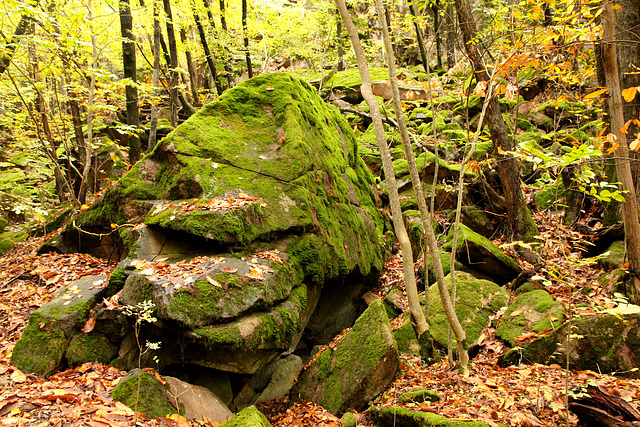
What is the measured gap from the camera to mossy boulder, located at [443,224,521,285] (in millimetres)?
7379

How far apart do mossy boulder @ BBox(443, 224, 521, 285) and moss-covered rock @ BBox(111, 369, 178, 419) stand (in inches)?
232

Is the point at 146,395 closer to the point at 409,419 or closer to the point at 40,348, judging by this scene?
the point at 40,348

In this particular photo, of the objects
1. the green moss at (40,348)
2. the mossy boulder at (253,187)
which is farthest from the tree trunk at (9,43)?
the green moss at (40,348)

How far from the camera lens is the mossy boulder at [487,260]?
738 centimetres

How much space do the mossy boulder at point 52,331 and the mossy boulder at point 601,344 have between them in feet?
19.4

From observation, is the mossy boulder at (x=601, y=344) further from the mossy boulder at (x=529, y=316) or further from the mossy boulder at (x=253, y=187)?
the mossy boulder at (x=253, y=187)

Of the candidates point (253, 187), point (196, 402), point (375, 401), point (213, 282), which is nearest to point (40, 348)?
point (196, 402)

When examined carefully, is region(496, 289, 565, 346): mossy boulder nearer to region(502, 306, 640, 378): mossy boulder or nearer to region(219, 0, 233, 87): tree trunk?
region(502, 306, 640, 378): mossy boulder

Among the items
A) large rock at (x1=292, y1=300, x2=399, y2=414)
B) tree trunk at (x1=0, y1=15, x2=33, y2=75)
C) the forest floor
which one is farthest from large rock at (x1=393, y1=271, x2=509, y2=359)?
tree trunk at (x1=0, y1=15, x2=33, y2=75)

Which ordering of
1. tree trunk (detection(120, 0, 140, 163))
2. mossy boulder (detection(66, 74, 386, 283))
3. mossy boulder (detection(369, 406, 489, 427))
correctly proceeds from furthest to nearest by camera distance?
tree trunk (detection(120, 0, 140, 163)) → mossy boulder (detection(66, 74, 386, 283)) → mossy boulder (detection(369, 406, 489, 427))

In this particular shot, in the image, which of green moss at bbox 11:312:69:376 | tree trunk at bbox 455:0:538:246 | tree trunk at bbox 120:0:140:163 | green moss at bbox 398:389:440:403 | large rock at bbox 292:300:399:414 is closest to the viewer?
green moss at bbox 398:389:440:403

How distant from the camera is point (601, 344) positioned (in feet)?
14.0

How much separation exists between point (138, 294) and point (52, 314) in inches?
53.9

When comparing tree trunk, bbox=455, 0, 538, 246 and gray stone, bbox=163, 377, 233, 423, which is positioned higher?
tree trunk, bbox=455, 0, 538, 246
